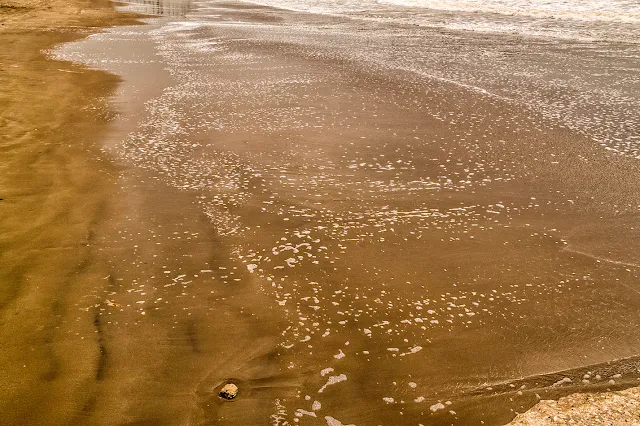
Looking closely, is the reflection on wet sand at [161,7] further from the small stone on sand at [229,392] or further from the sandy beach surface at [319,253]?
the small stone on sand at [229,392]

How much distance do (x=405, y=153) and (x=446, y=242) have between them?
1.53m

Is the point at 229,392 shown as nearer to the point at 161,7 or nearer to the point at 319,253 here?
the point at 319,253

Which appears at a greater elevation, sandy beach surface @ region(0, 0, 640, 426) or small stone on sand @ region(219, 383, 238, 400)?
sandy beach surface @ region(0, 0, 640, 426)

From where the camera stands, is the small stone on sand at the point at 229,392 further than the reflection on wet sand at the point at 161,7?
No

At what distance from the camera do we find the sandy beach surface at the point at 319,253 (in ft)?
6.98

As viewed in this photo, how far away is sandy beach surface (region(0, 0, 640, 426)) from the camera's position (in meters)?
2.13

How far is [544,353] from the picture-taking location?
7.68 ft

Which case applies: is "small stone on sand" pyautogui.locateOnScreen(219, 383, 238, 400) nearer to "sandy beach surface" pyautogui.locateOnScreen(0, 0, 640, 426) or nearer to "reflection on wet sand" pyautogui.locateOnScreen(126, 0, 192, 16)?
"sandy beach surface" pyautogui.locateOnScreen(0, 0, 640, 426)

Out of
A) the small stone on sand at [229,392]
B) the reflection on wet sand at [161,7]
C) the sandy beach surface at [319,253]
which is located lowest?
the small stone on sand at [229,392]

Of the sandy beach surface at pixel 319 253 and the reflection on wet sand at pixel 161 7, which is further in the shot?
the reflection on wet sand at pixel 161 7

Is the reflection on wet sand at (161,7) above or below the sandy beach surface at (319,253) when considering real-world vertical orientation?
above

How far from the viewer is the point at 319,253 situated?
10.2ft

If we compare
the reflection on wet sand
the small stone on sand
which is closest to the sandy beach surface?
the small stone on sand

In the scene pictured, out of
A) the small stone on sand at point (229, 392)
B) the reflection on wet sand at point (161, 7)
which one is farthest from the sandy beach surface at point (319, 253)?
the reflection on wet sand at point (161, 7)
